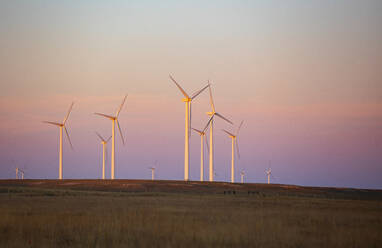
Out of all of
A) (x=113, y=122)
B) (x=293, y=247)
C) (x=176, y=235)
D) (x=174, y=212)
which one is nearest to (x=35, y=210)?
(x=174, y=212)

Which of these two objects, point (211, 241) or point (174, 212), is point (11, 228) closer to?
point (211, 241)

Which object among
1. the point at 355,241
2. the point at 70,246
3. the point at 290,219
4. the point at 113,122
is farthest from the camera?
the point at 113,122

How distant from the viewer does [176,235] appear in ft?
84.0

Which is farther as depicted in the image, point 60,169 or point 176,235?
point 60,169

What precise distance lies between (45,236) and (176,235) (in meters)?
6.28

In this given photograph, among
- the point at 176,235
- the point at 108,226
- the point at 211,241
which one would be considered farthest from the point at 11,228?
the point at 211,241

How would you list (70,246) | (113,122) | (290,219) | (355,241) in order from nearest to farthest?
(70,246), (355,241), (290,219), (113,122)

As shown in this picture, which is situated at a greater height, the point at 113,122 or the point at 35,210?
the point at 113,122

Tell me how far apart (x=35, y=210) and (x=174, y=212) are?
9.74 m

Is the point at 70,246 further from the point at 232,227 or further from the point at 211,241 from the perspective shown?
the point at 232,227

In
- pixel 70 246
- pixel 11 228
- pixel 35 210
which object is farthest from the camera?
pixel 35 210

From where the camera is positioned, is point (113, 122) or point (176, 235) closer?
point (176, 235)

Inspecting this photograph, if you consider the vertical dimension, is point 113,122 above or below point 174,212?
above

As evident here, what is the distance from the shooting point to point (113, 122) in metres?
112
